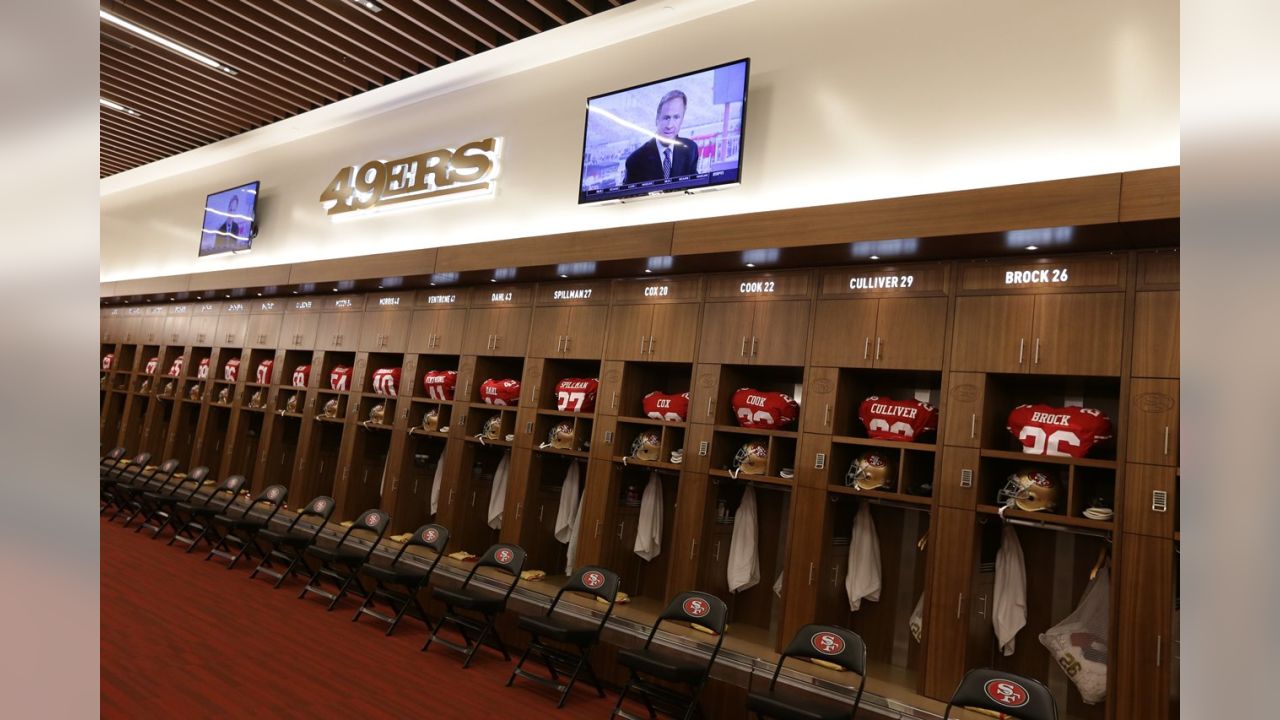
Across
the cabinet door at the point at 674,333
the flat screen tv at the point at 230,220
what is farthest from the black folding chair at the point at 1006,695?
the flat screen tv at the point at 230,220

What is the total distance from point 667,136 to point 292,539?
5.01m

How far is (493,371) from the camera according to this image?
7840 millimetres

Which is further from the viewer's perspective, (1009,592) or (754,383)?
(754,383)

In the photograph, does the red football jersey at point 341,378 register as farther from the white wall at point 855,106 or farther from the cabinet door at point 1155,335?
the cabinet door at point 1155,335

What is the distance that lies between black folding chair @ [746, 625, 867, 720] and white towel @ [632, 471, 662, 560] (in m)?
1.75

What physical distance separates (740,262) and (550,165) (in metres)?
2.67

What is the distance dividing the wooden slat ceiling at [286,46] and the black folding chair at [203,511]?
4.51 metres

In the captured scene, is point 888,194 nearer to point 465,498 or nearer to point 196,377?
point 465,498

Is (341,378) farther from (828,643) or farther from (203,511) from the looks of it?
(828,643)

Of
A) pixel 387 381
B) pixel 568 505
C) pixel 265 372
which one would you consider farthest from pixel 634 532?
pixel 265 372

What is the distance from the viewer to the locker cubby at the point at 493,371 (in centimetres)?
764

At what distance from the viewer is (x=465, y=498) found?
7.63 m
